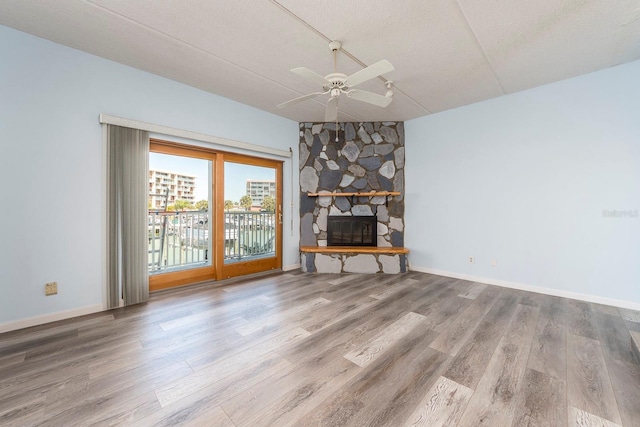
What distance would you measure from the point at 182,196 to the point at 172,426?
118 inches

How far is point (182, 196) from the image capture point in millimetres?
3656

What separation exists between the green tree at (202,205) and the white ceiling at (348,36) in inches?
65.6

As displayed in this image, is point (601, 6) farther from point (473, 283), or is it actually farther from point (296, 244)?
point (296, 244)

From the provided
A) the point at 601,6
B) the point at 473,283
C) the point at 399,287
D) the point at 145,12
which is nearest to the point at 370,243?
the point at 399,287

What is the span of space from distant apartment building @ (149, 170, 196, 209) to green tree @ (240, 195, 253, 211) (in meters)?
0.78

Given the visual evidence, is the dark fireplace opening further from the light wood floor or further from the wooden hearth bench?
the light wood floor

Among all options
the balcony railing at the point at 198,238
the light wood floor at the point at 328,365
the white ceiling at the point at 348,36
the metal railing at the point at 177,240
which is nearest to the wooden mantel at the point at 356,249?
the balcony railing at the point at 198,238

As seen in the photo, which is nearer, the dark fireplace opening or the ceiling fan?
the ceiling fan

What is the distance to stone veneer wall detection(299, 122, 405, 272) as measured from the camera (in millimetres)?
4820

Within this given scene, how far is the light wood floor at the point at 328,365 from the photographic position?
4.61 feet

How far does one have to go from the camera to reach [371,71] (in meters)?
2.15

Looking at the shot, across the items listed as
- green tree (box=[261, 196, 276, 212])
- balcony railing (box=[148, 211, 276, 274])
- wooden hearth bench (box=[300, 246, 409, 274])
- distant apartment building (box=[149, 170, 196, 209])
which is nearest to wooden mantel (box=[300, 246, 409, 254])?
wooden hearth bench (box=[300, 246, 409, 274])

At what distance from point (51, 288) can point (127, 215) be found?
0.96 m

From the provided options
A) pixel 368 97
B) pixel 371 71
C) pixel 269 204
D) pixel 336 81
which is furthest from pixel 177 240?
pixel 371 71
